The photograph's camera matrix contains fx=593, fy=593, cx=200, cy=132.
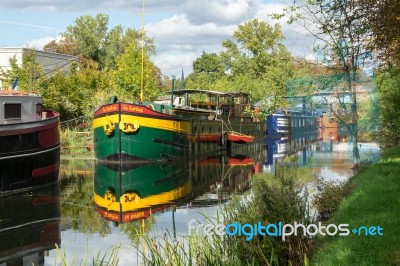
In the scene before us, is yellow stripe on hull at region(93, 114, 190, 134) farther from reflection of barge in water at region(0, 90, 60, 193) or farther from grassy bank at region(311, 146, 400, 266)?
grassy bank at region(311, 146, 400, 266)

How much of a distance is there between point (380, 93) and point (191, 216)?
819 inches

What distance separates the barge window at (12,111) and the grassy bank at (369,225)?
40.5 feet

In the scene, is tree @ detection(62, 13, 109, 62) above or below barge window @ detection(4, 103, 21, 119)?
above

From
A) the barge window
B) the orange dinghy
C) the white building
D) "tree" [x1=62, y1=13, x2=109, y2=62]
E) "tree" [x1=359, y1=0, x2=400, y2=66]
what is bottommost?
the orange dinghy

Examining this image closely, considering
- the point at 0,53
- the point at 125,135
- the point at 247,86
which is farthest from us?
the point at 247,86

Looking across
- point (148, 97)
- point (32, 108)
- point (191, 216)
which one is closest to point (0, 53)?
point (148, 97)

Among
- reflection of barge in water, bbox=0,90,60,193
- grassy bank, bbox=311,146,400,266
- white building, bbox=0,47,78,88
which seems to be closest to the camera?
grassy bank, bbox=311,146,400,266

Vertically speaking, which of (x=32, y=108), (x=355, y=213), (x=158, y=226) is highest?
(x=32, y=108)

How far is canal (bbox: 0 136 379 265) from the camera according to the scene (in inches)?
474

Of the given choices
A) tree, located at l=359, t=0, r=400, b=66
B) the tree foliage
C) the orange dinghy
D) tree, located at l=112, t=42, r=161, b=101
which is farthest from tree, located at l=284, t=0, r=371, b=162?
the tree foliage

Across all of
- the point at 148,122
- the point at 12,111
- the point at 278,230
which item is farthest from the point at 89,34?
the point at 278,230

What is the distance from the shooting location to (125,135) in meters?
29.7

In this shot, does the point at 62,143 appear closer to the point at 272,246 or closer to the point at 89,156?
the point at 89,156

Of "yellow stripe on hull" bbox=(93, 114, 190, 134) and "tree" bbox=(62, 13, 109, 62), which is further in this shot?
"tree" bbox=(62, 13, 109, 62)
